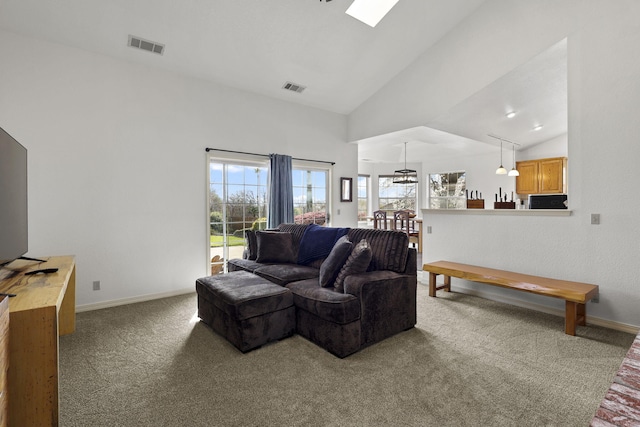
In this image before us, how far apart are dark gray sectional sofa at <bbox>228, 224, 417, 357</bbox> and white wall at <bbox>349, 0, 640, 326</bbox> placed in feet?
5.17

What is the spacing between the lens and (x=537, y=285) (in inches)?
119

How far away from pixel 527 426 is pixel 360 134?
4784mm

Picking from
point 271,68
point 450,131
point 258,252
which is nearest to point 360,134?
point 450,131

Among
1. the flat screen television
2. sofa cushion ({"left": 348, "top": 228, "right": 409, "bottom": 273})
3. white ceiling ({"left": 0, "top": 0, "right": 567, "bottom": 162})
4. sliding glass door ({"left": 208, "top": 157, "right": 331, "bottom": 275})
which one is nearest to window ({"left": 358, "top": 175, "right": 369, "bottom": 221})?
white ceiling ({"left": 0, "top": 0, "right": 567, "bottom": 162})

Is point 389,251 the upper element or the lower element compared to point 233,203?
lower

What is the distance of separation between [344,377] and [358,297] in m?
0.60

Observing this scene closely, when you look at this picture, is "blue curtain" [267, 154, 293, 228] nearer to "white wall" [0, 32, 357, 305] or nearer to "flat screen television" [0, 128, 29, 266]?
"white wall" [0, 32, 357, 305]

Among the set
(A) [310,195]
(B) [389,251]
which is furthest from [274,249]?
(A) [310,195]

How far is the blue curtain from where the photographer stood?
4.86 meters

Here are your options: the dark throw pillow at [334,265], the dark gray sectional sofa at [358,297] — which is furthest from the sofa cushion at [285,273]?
the dark throw pillow at [334,265]

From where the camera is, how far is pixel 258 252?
3.85 m

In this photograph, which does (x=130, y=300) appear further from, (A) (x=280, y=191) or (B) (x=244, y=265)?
(A) (x=280, y=191)

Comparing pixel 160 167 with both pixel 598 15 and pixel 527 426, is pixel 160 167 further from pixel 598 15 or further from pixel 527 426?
pixel 598 15

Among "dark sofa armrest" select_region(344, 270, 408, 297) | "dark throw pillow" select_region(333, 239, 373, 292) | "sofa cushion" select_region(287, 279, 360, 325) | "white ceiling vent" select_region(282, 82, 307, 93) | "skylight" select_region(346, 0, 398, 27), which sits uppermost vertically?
"skylight" select_region(346, 0, 398, 27)
